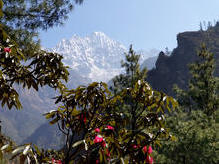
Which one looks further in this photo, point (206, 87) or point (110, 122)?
point (206, 87)

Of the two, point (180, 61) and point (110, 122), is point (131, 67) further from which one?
point (180, 61)

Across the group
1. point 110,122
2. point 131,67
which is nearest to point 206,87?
point 131,67

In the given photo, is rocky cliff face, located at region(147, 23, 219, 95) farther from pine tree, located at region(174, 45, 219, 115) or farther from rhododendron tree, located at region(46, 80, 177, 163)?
rhododendron tree, located at region(46, 80, 177, 163)

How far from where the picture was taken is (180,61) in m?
125

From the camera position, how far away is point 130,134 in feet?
8.50

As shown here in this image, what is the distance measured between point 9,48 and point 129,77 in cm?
2402

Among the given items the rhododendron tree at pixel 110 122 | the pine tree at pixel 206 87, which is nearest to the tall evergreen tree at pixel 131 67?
the pine tree at pixel 206 87

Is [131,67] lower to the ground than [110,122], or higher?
higher

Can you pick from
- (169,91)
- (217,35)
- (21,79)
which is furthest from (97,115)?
(217,35)

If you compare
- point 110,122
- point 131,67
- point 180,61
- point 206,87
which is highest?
point 131,67

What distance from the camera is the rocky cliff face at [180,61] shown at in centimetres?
11919

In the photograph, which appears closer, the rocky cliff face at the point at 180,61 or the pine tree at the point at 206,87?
the pine tree at the point at 206,87

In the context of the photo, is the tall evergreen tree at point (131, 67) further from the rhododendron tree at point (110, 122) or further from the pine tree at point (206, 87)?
the rhododendron tree at point (110, 122)

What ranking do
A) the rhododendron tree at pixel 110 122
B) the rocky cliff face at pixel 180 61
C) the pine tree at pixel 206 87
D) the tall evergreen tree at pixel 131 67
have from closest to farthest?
the rhododendron tree at pixel 110 122
the pine tree at pixel 206 87
the tall evergreen tree at pixel 131 67
the rocky cliff face at pixel 180 61
